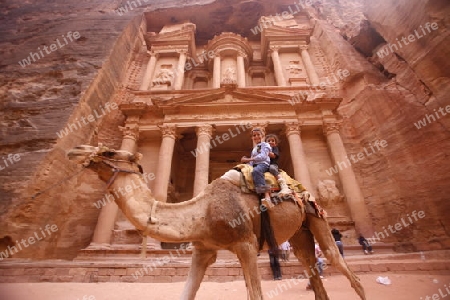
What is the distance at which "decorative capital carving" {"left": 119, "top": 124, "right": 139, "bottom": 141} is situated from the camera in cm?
Result: 1492

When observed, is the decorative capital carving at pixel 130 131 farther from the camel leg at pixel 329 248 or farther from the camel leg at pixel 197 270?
the camel leg at pixel 329 248

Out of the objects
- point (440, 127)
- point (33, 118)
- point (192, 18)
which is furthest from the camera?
point (192, 18)

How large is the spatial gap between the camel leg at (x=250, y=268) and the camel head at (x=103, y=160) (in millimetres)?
2048

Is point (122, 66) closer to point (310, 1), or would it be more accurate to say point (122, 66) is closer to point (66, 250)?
point (66, 250)

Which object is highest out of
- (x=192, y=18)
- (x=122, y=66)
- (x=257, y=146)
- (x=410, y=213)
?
(x=192, y=18)

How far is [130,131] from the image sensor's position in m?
15.0

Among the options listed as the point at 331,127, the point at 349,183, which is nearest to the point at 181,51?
the point at 331,127

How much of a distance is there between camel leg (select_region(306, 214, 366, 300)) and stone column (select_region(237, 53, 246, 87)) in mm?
16797

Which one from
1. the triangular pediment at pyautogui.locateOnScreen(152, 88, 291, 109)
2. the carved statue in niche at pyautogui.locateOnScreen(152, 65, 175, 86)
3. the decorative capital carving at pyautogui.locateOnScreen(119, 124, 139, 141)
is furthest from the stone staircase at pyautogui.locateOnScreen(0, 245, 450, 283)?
the carved statue in niche at pyautogui.locateOnScreen(152, 65, 175, 86)

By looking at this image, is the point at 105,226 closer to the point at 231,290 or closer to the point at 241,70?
the point at 231,290

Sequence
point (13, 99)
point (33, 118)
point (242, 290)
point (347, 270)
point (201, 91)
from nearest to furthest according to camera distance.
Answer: point (347, 270), point (242, 290), point (33, 118), point (13, 99), point (201, 91)

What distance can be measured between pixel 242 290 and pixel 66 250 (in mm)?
10696

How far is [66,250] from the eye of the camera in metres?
12.2

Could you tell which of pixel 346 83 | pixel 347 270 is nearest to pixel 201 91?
pixel 346 83
